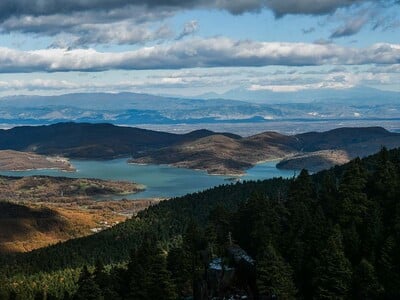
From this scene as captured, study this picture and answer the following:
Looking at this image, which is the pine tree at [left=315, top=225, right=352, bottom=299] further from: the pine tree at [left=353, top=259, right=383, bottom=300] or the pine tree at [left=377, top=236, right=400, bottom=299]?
the pine tree at [left=377, top=236, right=400, bottom=299]

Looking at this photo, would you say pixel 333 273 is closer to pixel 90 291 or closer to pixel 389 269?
pixel 389 269

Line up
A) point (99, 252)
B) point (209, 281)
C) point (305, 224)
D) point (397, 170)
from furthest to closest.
A: point (99, 252) < point (397, 170) < point (305, 224) < point (209, 281)

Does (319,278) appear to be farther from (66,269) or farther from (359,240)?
(66,269)

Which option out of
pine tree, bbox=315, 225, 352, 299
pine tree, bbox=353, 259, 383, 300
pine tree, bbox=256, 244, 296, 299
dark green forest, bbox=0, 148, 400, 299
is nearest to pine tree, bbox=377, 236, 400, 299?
dark green forest, bbox=0, 148, 400, 299

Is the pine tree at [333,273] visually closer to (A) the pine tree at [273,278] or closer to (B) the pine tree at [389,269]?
(A) the pine tree at [273,278]

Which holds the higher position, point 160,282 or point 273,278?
point 273,278

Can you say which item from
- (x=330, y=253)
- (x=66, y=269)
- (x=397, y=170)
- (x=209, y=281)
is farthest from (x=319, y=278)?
(x=66, y=269)

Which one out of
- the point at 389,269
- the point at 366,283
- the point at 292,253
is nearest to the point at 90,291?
the point at 292,253
